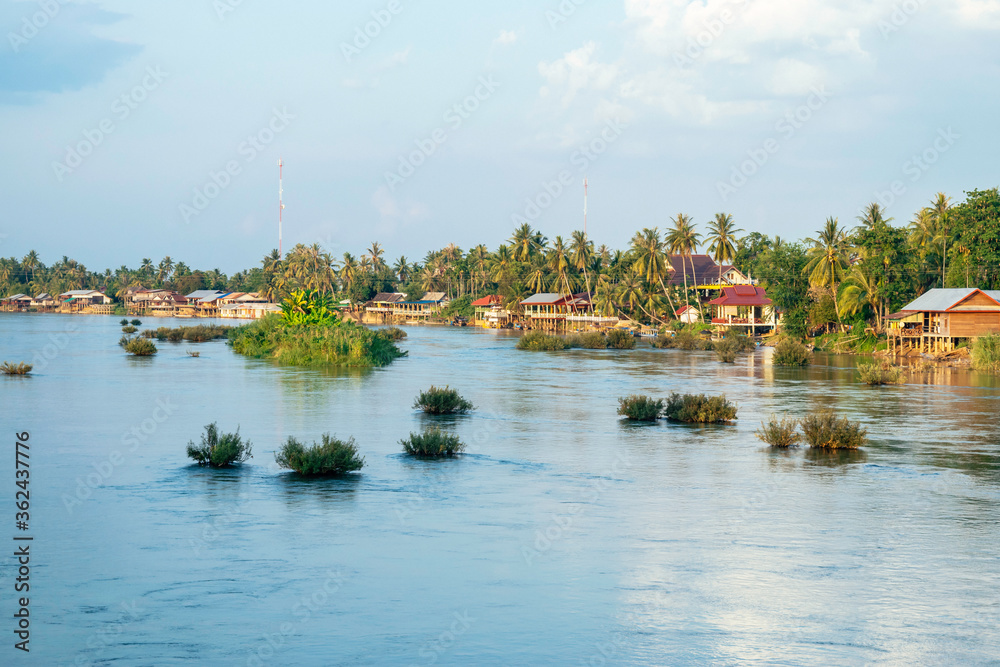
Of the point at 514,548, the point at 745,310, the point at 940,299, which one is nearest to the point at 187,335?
the point at 745,310

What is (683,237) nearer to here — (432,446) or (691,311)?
(691,311)

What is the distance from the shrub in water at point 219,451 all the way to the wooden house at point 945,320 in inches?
2084

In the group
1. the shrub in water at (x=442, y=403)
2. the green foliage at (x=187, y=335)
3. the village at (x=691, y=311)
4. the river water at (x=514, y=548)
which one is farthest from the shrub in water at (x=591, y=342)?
the river water at (x=514, y=548)

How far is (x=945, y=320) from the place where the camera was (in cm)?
6125

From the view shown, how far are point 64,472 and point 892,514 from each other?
1497 centimetres

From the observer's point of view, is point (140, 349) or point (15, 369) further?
point (140, 349)

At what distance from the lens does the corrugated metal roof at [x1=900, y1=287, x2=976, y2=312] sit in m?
60.2

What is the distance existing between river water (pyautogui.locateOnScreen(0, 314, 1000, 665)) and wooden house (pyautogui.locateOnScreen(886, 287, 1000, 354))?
37.9 meters

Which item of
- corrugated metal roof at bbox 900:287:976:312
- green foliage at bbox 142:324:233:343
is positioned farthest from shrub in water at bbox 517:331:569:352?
green foliage at bbox 142:324:233:343

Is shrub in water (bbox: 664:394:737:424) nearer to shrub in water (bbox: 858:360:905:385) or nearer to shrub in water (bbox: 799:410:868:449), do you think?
shrub in water (bbox: 799:410:868:449)

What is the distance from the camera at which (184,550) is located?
12.0 m

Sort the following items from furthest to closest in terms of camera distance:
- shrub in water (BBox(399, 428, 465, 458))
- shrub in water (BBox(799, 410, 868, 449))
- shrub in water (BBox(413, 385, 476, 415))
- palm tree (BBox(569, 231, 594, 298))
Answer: palm tree (BBox(569, 231, 594, 298)) → shrub in water (BBox(413, 385, 476, 415)) → shrub in water (BBox(799, 410, 868, 449)) → shrub in water (BBox(399, 428, 465, 458))

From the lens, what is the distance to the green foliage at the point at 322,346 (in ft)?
170

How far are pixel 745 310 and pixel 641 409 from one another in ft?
248
